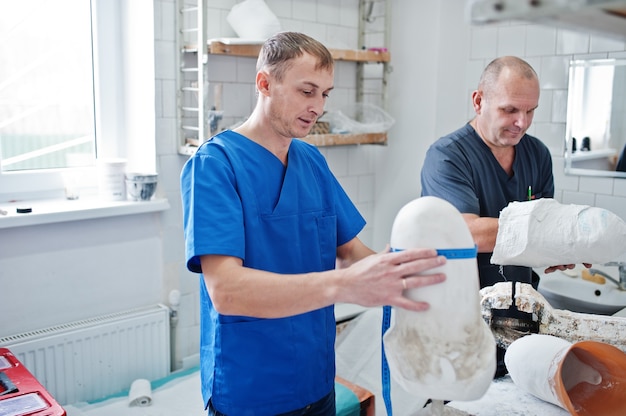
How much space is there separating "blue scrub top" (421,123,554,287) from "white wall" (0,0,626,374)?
3.39 feet

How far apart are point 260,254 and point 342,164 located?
208cm

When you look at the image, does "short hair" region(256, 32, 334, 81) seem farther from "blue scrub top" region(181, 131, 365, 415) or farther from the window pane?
the window pane

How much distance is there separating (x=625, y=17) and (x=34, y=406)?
66.2 inches

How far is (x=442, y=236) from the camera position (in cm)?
111

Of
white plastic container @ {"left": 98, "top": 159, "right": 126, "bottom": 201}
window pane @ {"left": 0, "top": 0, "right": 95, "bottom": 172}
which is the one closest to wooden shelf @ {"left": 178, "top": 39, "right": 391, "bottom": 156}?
white plastic container @ {"left": 98, "top": 159, "right": 126, "bottom": 201}

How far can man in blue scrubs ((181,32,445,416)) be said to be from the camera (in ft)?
4.40

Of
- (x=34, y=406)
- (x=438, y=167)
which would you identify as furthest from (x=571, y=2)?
(x=34, y=406)

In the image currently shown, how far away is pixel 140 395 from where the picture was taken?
2.41 meters

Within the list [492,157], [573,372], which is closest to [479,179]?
[492,157]

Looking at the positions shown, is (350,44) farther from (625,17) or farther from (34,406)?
(625,17)

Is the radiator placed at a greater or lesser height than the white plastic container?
lesser

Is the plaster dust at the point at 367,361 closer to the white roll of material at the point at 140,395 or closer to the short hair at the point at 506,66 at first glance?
the white roll of material at the point at 140,395

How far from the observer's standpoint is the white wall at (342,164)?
2408mm

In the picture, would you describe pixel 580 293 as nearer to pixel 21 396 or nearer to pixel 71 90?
pixel 21 396
